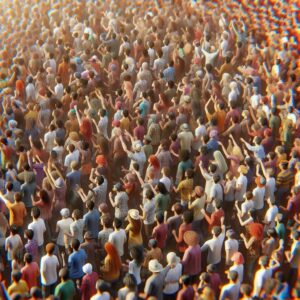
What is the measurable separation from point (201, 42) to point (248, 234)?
29.3 ft

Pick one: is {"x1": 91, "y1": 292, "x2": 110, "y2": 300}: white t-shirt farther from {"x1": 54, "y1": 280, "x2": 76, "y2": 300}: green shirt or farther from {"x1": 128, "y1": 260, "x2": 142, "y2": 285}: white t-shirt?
{"x1": 128, "y1": 260, "x2": 142, "y2": 285}: white t-shirt

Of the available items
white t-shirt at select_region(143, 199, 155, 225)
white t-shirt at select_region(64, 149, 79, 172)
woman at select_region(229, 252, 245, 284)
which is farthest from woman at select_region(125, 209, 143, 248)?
white t-shirt at select_region(64, 149, 79, 172)

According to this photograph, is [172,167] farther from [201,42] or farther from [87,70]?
[201,42]

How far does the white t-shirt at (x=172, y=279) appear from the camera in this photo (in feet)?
35.2

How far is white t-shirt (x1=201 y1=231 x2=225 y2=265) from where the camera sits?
11516 millimetres

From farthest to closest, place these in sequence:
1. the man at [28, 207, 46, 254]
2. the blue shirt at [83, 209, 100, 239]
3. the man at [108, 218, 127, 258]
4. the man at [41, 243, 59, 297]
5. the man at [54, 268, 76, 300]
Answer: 1. the blue shirt at [83, 209, 100, 239]
2. the man at [28, 207, 46, 254]
3. the man at [108, 218, 127, 258]
4. the man at [41, 243, 59, 297]
5. the man at [54, 268, 76, 300]

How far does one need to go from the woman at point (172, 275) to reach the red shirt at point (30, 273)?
90.6 inches

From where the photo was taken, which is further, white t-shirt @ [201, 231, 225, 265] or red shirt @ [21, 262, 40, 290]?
white t-shirt @ [201, 231, 225, 265]

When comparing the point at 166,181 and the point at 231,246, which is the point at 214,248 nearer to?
the point at 231,246

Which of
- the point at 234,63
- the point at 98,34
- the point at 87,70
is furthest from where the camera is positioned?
the point at 98,34

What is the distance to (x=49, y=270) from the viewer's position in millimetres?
11000

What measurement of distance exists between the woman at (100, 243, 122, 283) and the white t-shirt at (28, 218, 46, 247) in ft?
4.53

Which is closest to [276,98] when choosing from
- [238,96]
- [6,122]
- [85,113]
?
[238,96]

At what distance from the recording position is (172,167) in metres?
14.5
